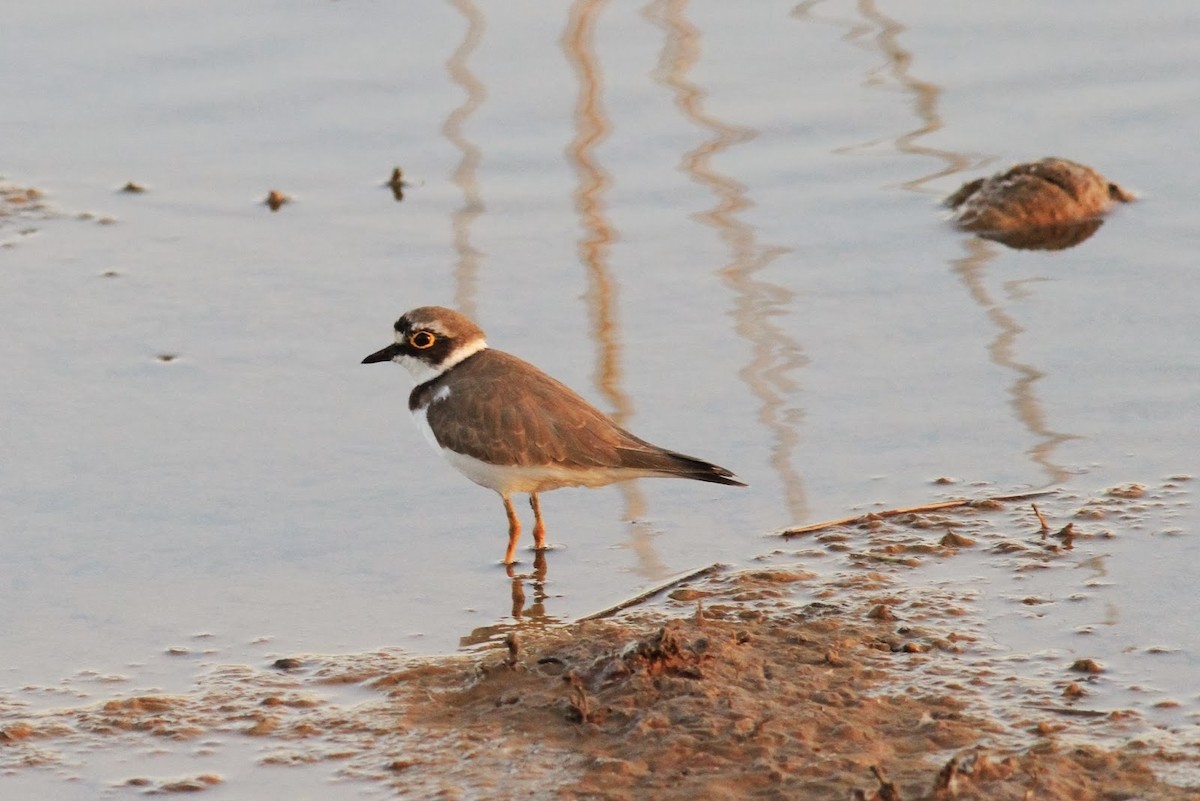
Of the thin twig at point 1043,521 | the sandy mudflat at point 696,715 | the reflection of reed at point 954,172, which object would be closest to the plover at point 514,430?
the sandy mudflat at point 696,715

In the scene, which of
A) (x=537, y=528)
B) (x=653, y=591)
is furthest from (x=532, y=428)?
(x=653, y=591)

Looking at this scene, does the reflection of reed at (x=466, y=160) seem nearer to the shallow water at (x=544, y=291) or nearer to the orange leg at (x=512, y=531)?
the shallow water at (x=544, y=291)

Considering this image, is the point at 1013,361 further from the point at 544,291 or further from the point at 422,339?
the point at 422,339

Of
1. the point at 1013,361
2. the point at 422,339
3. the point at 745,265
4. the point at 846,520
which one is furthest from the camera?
the point at 745,265

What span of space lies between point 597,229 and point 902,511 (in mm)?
3112

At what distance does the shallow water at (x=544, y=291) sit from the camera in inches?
253

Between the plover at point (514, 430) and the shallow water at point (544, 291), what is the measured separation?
0.27m

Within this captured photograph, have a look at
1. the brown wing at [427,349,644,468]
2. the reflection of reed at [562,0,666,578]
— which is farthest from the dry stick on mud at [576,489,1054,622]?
the brown wing at [427,349,644,468]

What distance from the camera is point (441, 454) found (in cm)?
678

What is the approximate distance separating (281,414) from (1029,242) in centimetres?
382

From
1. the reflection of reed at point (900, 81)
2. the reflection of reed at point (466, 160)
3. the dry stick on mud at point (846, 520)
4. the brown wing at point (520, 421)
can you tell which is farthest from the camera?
the reflection of reed at point (900, 81)

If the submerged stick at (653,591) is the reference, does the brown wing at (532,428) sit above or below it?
above

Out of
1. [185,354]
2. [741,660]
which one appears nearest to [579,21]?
[185,354]

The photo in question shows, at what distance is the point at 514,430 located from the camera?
21.5 feet
